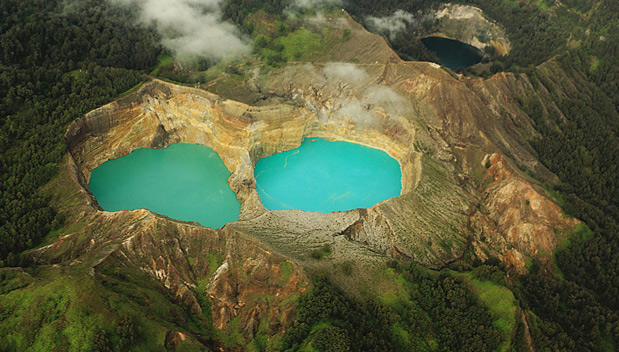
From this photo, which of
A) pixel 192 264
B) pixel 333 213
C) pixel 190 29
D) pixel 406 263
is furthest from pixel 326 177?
pixel 190 29

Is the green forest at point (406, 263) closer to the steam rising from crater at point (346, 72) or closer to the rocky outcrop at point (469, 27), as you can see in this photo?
the rocky outcrop at point (469, 27)

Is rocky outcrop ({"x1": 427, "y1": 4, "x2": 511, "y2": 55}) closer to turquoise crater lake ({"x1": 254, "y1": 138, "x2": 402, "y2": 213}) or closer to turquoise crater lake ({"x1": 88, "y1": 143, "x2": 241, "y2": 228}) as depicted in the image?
turquoise crater lake ({"x1": 254, "y1": 138, "x2": 402, "y2": 213})

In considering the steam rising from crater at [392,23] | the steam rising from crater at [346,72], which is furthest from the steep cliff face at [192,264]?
the steam rising from crater at [392,23]

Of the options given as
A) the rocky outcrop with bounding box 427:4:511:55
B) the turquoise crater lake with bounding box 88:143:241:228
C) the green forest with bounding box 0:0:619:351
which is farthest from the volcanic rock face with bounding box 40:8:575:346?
the rocky outcrop with bounding box 427:4:511:55

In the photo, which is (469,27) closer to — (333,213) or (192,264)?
(333,213)

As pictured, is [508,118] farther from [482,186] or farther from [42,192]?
[42,192]

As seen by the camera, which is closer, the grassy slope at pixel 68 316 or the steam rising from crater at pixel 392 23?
the grassy slope at pixel 68 316

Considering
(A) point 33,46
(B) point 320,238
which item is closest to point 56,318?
(B) point 320,238
